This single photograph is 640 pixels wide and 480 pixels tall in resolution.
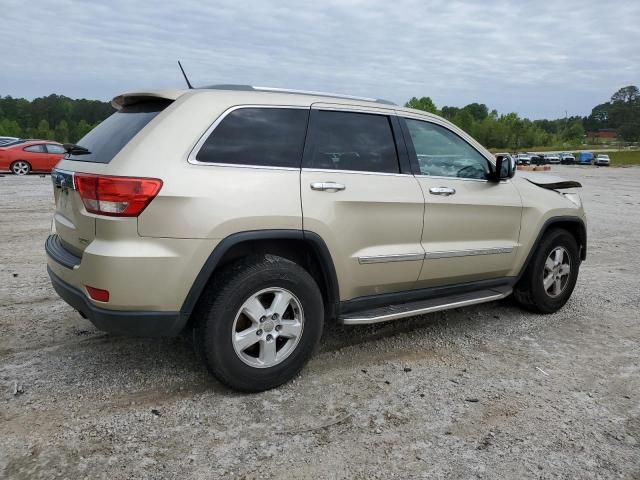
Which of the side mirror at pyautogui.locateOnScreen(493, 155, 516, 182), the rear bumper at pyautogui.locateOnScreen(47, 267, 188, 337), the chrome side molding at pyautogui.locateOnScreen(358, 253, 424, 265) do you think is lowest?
the rear bumper at pyautogui.locateOnScreen(47, 267, 188, 337)

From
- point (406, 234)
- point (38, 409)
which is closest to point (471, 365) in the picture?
Answer: point (406, 234)

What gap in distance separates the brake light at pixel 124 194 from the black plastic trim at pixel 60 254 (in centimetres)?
47

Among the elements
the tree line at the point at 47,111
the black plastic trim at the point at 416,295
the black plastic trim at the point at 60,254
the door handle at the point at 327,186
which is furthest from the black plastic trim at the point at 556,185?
the tree line at the point at 47,111

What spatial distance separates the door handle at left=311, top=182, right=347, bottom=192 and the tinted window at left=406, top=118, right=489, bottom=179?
0.86m

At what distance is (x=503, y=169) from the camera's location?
4.46 meters

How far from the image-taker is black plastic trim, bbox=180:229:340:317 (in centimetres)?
307

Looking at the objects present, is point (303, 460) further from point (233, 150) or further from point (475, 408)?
point (233, 150)

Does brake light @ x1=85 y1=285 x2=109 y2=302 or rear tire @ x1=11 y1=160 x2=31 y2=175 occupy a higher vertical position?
brake light @ x1=85 y1=285 x2=109 y2=302

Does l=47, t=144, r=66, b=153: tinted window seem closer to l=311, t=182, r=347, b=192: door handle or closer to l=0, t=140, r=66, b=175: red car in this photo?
l=0, t=140, r=66, b=175: red car

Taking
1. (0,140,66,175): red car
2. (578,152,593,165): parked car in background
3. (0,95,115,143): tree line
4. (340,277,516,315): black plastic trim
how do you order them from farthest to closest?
(0,95,115,143): tree line → (578,152,593,165): parked car in background → (0,140,66,175): red car → (340,277,516,315): black plastic trim

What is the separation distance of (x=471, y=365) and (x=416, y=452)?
128 cm

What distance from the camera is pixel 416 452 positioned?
278 cm

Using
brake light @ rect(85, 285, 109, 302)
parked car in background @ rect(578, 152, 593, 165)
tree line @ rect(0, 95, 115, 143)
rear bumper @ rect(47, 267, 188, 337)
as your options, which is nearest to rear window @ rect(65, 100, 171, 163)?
brake light @ rect(85, 285, 109, 302)

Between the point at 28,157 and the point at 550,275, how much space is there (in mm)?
19273
